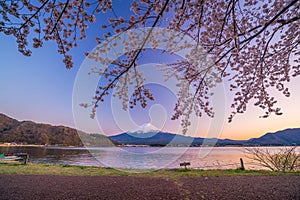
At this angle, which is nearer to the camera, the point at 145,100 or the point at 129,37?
the point at 129,37

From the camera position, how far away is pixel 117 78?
3273 millimetres

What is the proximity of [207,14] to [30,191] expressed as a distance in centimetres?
696

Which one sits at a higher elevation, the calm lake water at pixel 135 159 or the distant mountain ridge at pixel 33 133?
the distant mountain ridge at pixel 33 133

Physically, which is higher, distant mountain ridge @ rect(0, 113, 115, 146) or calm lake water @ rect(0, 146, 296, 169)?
distant mountain ridge @ rect(0, 113, 115, 146)

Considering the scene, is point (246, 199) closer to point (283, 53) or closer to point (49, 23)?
point (283, 53)

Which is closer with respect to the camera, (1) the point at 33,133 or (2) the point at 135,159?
(2) the point at 135,159

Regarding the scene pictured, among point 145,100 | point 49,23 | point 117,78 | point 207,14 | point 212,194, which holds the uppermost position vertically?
point 207,14

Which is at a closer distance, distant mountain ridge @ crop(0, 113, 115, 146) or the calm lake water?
the calm lake water

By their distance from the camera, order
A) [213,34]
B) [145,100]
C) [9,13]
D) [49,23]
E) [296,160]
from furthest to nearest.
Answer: [296,160] → [213,34] → [145,100] → [49,23] → [9,13]

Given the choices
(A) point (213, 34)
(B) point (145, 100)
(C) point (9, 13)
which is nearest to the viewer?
(C) point (9, 13)

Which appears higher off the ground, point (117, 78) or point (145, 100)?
point (117, 78)

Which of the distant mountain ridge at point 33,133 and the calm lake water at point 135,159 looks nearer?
the calm lake water at point 135,159

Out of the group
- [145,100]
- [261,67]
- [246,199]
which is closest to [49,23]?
[145,100]

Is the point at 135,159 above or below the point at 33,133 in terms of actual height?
below
